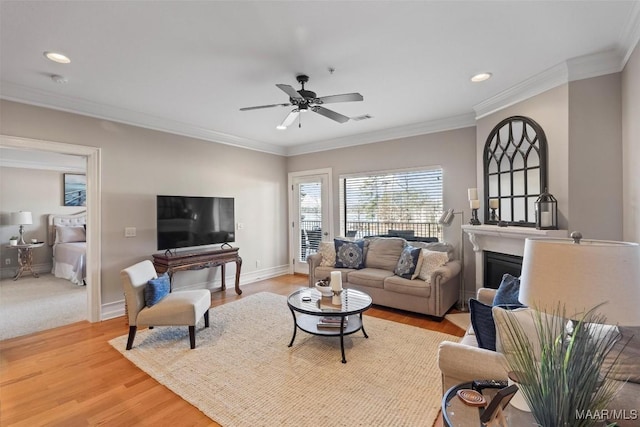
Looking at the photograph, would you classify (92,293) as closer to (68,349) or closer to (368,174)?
(68,349)

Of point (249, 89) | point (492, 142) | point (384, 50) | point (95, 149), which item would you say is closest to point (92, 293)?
point (95, 149)

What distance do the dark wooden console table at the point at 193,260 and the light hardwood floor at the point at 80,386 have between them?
91 centimetres

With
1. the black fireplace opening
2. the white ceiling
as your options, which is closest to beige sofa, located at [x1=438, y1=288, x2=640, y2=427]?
the black fireplace opening

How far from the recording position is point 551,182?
2943mm

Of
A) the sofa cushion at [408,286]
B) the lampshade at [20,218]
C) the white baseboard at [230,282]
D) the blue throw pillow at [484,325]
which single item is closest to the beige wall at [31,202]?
the lampshade at [20,218]

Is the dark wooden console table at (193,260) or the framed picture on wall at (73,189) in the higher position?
Result: the framed picture on wall at (73,189)

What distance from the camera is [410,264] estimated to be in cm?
395

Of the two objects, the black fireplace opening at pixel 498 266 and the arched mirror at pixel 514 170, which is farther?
the black fireplace opening at pixel 498 266

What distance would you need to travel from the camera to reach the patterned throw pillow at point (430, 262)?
3.80 m

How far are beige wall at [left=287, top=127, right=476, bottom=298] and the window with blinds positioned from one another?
13 centimetres

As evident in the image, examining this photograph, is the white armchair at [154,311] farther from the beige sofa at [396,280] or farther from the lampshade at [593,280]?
the lampshade at [593,280]

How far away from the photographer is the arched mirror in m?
3.11

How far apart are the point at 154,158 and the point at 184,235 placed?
122 cm

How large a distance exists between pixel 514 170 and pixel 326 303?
2643 millimetres
